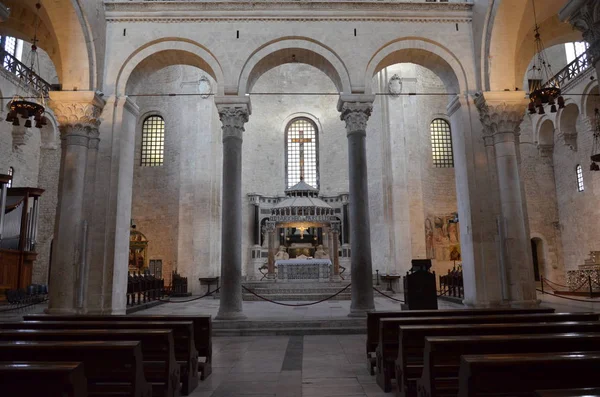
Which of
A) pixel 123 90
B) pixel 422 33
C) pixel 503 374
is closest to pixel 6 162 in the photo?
pixel 123 90

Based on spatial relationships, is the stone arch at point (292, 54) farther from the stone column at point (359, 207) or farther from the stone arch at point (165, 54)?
the stone arch at point (165, 54)

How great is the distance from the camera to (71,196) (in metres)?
11.3

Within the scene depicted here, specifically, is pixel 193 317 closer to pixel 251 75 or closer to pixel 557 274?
pixel 251 75

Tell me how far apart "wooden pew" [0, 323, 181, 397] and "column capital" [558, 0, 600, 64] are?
8273mm

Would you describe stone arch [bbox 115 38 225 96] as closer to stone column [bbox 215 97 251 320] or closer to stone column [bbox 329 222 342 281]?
stone column [bbox 215 97 251 320]

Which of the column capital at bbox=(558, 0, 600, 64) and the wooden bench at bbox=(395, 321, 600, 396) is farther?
the column capital at bbox=(558, 0, 600, 64)

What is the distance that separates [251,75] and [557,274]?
61.5 feet

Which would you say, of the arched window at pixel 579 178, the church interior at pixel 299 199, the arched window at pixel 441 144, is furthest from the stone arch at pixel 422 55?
the arched window at pixel 579 178

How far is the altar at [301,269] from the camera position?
63.5 ft

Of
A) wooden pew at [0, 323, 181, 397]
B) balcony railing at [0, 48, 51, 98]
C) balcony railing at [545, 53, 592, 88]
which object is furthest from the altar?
wooden pew at [0, 323, 181, 397]

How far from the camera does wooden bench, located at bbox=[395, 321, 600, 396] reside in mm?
4484

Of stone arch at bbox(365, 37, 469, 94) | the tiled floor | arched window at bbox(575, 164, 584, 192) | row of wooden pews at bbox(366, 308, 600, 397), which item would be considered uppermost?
stone arch at bbox(365, 37, 469, 94)

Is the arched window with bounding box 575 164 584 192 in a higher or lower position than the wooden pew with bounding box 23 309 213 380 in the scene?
higher

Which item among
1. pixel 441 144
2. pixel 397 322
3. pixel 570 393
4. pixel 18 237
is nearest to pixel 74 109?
pixel 18 237
